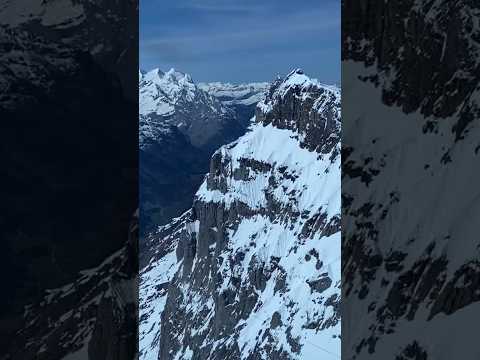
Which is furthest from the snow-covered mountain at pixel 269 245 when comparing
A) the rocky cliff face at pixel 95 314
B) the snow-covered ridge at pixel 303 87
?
the rocky cliff face at pixel 95 314

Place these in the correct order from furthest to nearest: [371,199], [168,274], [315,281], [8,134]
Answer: [168,274], [315,281], [371,199], [8,134]

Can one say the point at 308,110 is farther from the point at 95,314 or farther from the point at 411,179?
the point at 95,314

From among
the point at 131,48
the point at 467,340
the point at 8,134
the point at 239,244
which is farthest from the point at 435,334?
the point at 239,244

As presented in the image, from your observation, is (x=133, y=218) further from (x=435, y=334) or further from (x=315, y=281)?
(x=315, y=281)

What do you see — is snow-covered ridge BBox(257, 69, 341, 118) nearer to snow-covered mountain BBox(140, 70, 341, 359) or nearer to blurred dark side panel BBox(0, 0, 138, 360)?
snow-covered mountain BBox(140, 70, 341, 359)

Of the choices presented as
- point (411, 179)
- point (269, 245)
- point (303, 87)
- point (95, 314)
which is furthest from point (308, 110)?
point (95, 314)

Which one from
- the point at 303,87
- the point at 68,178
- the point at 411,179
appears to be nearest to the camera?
the point at 68,178
